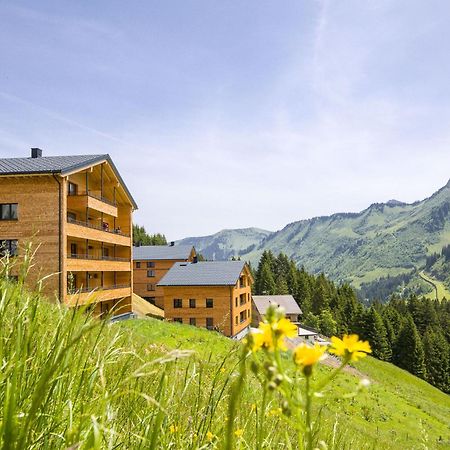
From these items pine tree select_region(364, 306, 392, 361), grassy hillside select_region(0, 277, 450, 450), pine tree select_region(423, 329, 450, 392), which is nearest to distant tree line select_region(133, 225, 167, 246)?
pine tree select_region(364, 306, 392, 361)

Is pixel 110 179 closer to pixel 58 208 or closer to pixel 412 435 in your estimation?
pixel 58 208

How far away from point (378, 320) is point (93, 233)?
2424 inches

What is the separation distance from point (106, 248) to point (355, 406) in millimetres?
25446

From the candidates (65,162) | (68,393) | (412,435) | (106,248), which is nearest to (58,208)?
(65,162)

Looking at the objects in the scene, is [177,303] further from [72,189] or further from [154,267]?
[154,267]

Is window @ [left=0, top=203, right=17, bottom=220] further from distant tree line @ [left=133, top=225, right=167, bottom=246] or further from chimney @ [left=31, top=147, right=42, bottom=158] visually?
distant tree line @ [left=133, top=225, right=167, bottom=246]

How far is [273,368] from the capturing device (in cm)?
104

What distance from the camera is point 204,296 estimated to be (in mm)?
46156

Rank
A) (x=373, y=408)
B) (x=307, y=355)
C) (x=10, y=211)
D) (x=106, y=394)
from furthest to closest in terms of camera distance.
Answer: (x=10, y=211) < (x=373, y=408) < (x=106, y=394) < (x=307, y=355)

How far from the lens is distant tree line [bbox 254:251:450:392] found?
244 feet

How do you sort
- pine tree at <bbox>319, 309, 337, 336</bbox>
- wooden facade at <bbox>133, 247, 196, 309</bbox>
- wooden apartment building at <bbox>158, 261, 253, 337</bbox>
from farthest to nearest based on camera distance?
pine tree at <bbox>319, 309, 337, 336</bbox>
wooden facade at <bbox>133, 247, 196, 309</bbox>
wooden apartment building at <bbox>158, 261, 253, 337</bbox>

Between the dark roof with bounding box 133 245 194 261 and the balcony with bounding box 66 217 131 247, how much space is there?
34.4 meters

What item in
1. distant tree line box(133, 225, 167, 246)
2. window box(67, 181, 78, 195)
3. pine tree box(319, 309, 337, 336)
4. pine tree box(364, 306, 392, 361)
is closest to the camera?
window box(67, 181, 78, 195)

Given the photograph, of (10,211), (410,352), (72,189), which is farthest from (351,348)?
(410,352)
